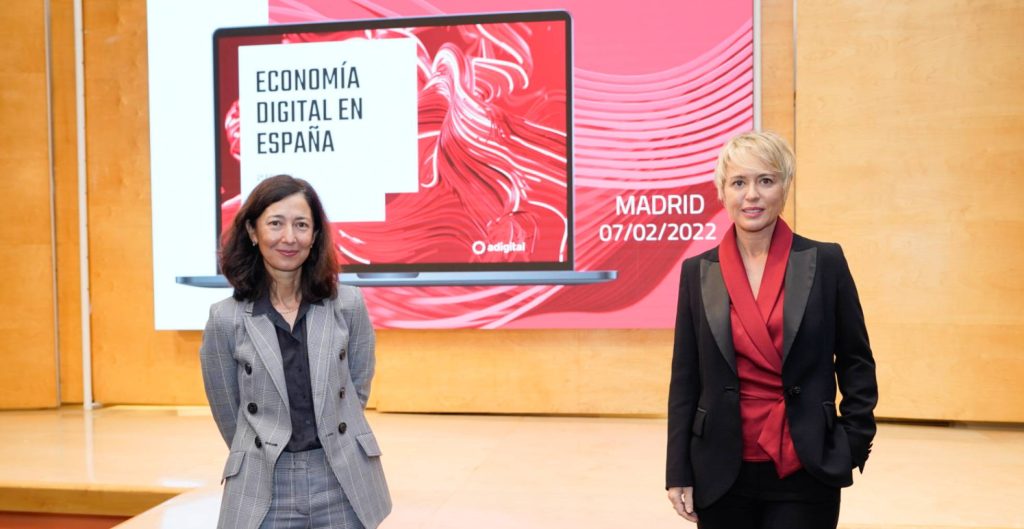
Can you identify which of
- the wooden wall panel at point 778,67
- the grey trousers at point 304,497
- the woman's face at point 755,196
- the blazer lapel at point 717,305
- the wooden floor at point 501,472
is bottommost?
the wooden floor at point 501,472

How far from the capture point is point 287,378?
5.45 feet

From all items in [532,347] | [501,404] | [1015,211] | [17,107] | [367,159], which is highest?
[17,107]

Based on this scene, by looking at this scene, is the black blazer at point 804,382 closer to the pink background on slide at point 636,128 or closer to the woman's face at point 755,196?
the woman's face at point 755,196

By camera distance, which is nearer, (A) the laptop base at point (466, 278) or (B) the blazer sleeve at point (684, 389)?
(B) the blazer sleeve at point (684, 389)

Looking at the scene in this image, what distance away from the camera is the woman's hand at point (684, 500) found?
5.12 ft

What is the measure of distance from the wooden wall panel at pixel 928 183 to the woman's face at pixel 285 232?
3.20 metres

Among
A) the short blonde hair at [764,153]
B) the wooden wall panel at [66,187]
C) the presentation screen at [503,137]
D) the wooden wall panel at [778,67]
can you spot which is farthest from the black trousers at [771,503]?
the wooden wall panel at [66,187]

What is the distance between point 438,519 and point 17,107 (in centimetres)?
388

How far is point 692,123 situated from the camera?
14.3ft

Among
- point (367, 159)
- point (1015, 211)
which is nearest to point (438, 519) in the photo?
point (367, 159)

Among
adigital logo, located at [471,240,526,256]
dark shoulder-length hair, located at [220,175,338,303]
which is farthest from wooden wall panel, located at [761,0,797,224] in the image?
dark shoulder-length hair, located at [220,175,338,303]

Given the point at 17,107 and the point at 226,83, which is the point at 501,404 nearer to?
the point at 226,83

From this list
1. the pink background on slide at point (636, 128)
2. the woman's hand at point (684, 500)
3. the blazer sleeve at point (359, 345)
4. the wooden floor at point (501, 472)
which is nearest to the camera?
the woman's hand at point (684, 500)

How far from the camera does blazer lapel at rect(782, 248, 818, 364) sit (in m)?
1.46
